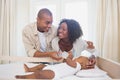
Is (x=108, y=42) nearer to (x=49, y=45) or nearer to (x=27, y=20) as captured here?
(x=49, y=45)

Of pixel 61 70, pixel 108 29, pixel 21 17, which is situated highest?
pixel 21 17

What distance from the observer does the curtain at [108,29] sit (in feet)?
6.39

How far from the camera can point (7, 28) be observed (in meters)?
2.15

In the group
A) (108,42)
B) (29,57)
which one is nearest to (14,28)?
(29,57)

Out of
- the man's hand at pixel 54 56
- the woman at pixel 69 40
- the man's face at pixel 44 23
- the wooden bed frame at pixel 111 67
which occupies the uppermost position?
the man's face at pixel 44 23

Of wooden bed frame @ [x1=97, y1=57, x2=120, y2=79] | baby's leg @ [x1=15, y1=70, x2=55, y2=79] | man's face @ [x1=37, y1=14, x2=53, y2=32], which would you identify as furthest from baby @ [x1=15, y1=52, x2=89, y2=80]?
man's face @ [x1=37, y1=14, x2=53, y2=32]

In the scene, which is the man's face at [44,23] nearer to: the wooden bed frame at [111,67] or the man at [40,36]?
the man at [40,36]

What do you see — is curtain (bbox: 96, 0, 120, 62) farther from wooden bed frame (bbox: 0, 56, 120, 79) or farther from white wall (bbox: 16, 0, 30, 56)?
white wall (bbox: 16, 0, 30, 56)

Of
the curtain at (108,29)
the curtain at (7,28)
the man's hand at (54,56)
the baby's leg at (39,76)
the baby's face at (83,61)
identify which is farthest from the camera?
the curtain at (7,28)

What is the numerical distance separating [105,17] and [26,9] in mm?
890

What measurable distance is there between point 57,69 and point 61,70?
0.04 meters

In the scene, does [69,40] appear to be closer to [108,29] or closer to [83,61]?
[83,61]

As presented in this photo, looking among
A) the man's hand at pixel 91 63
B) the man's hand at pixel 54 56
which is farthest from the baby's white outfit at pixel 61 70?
the man's hand at pixel 54 56

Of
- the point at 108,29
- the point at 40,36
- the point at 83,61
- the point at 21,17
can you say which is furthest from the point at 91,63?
the point at 21,17
